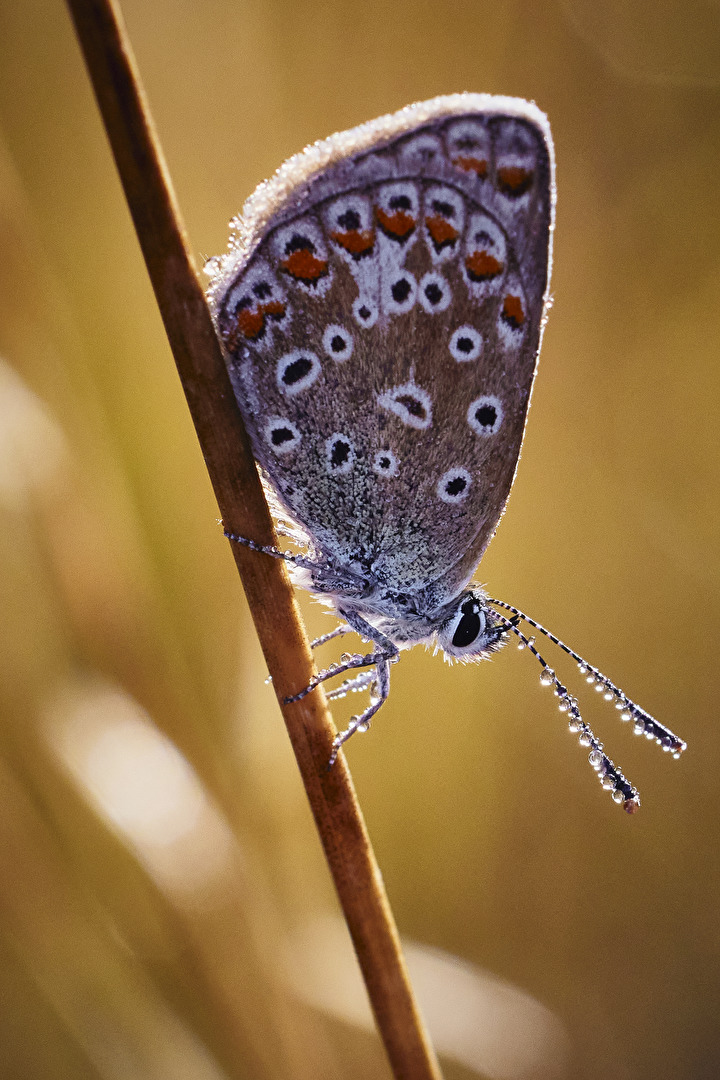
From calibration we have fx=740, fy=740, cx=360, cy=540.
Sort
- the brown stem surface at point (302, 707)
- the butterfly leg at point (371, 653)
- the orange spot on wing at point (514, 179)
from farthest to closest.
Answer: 1. the butterfly leg at point (371, 653)
2. the orange spot on wing at point (514, 179)
3. the brown stem surface at point (302, 707)

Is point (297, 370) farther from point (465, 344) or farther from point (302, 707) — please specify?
point (302, 707)

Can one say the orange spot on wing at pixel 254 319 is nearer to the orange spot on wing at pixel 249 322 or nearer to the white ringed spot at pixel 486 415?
the orange spot on wing at pixel 249 322

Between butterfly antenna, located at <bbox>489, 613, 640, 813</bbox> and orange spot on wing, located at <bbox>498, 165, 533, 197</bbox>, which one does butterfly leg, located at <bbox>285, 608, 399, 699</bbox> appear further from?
orange spot on wing, located at <bbox>498, 165, 533, 197</bbox>

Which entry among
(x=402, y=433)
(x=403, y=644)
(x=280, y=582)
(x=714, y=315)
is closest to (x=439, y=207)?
(x=402, y=433)

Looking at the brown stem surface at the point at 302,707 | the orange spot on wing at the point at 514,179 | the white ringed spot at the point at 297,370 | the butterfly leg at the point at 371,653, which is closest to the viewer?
the brown stem surface at the point at 302,707

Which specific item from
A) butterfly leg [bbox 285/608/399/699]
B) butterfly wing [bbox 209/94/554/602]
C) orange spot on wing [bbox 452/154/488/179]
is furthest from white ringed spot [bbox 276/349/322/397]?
butterfly leg [bbox 285/608/399/699]

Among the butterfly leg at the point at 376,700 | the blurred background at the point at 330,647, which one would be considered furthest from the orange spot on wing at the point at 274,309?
the butterfly leg at the point at 376,700
